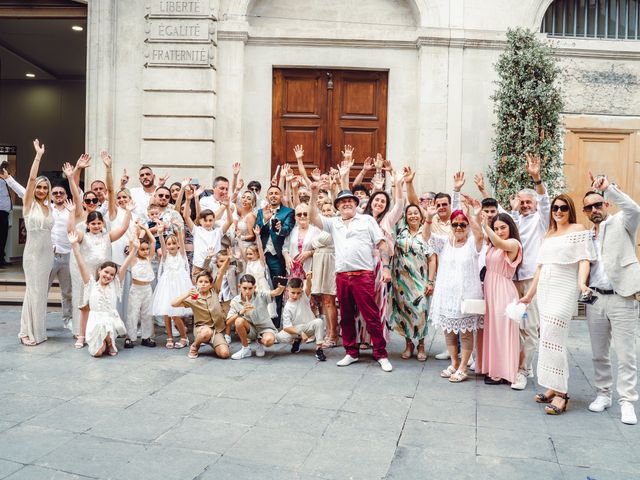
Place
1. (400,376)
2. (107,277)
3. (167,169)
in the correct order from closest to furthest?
(400,376) < (107,277) < (167,169)

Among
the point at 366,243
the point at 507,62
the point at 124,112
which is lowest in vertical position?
the point at 366,243

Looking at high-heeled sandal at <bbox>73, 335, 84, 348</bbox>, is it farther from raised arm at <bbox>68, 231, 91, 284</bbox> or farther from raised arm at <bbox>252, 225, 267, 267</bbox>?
raised arm at <bbox>252, 225, 267, 267</bbox>

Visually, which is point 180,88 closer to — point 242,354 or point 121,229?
point 121,229

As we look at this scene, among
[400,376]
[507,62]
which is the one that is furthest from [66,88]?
[400,376]

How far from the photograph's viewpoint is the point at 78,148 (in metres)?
23.1

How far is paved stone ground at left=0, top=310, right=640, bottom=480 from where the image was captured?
4570 millimetres

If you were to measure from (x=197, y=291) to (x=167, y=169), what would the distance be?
5.07 m

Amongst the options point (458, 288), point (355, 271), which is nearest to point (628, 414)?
point (458, 288)

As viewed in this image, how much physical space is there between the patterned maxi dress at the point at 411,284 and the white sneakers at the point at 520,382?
1360 millimetres

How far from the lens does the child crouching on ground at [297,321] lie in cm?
800

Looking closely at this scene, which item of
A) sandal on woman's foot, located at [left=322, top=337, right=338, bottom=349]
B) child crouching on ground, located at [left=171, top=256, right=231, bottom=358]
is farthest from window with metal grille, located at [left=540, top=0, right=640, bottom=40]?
child crouching on ground, located at [left=171, top=256, right=231, bottom=358]

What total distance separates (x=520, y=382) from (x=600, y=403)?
87 cm

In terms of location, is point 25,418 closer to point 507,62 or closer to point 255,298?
point 255,298

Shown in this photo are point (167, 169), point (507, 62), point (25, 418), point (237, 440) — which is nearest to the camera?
point (237, 440)
